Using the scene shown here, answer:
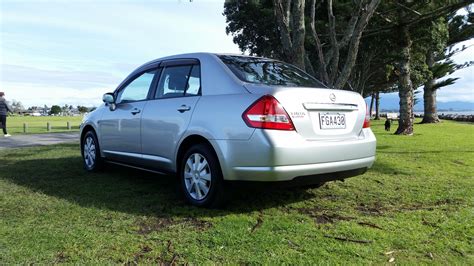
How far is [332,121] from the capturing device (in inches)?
170

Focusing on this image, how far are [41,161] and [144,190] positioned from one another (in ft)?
12.3

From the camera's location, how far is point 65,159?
852 cm

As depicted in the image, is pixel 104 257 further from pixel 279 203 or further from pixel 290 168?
pixel 279 203

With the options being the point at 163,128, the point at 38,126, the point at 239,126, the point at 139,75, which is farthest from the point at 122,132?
the point at 38,126

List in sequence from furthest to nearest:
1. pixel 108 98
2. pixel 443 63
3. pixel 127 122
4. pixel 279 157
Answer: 1. pixel 443 63
2. pixel 108 98
3. pixel 127 122
4. pixel 279 157

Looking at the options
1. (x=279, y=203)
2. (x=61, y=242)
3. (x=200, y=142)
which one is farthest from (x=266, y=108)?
(x=61, y=242)

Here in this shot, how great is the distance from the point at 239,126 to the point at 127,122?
90.7 inches

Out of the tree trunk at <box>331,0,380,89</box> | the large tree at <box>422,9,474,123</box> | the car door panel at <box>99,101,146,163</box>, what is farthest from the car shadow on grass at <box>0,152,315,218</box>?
the large tree at <box>422,9,474,123</box>

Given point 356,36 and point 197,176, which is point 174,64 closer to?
point 197,176

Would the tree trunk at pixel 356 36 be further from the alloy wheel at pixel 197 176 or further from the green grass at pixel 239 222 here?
the alloy wheel at pixel 197 176

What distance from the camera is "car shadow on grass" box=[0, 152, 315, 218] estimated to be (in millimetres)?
4484

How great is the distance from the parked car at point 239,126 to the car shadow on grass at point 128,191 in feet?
0.93

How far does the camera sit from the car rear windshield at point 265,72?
4.58 meters

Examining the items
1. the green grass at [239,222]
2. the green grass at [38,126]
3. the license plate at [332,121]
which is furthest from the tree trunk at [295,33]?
the green grass at [38,126]
